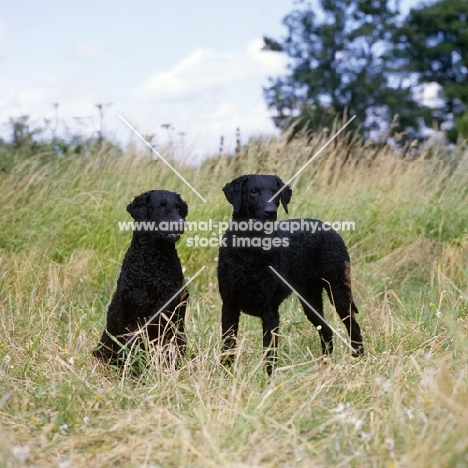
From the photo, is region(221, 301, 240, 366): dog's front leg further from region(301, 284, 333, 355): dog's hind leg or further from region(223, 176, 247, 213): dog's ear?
region(301, 284, 333, 355): dog's hind leg

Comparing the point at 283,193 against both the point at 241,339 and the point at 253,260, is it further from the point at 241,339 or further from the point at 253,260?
the point at 241,339

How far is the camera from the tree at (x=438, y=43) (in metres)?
24.1

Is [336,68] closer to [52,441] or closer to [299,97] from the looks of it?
[299,97]

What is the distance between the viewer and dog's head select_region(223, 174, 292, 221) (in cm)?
391

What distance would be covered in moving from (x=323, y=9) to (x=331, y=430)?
2302 cm

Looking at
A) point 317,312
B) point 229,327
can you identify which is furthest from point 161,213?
point 317,312

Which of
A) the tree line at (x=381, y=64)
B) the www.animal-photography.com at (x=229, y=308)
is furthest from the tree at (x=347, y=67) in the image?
the www.animal-photography.com at (x=229, y=308)

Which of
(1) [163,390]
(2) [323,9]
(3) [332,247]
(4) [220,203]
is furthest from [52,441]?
(2) [323,9]

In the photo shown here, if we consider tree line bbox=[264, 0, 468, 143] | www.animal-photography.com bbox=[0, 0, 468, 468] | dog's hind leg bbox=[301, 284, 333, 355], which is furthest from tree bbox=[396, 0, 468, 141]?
dog's hind leg bbox=[301, 284, 333, 355]

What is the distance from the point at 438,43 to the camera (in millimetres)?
24312

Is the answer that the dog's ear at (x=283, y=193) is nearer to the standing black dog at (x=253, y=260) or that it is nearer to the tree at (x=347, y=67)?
the standing black dog at (x=253, y=260)

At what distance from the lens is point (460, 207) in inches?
280

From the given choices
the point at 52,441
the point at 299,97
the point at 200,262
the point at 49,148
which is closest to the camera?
the point at 52,441

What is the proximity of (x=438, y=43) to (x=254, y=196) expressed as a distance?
74.6 ft
